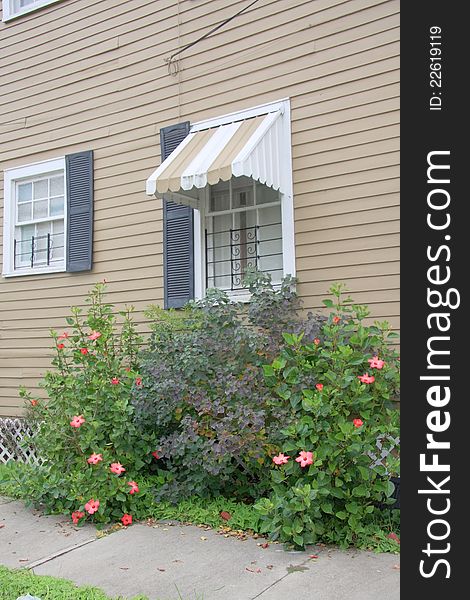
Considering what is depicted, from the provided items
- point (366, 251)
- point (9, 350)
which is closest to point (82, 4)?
point (9, 350)

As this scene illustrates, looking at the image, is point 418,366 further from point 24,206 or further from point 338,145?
point 24,206

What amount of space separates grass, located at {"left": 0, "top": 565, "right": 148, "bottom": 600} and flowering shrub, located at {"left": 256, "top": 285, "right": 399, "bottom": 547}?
1.25 meters

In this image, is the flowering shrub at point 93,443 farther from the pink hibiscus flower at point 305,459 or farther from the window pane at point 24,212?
the window pane at point 24,212

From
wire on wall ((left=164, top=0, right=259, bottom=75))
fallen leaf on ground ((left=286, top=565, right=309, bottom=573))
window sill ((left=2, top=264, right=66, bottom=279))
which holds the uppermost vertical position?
wire on wall ((left=164, top=0, right=259, bottom=75))

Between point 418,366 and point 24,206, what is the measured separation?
694 cm

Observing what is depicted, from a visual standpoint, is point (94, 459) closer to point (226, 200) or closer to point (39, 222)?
point (226, 200)

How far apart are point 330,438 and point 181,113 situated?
417 centimetres

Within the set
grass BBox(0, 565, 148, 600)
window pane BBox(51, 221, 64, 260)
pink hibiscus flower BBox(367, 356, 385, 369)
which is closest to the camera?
grass BBox(0, 565, 148, 600)

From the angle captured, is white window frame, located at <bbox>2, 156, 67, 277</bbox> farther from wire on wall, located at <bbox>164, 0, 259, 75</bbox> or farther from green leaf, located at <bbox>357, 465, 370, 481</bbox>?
green leaf, located at <bbox>357, 465, 370, 481</bbox>

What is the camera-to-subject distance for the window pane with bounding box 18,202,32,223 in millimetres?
8805

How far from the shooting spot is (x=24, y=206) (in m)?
8.85

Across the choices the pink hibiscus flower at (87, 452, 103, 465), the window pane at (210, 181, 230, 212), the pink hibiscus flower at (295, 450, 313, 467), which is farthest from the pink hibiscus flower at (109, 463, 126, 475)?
the window pane at (210, 181, 230, 212)

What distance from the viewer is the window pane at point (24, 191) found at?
8844 mm

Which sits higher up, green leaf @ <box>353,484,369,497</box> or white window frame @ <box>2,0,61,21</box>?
white window frame @ <box>2,0,61,21</box>
